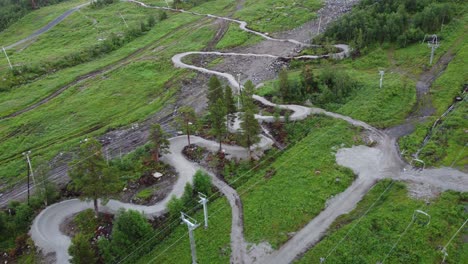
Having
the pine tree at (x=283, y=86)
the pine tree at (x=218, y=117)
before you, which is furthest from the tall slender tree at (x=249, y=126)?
the pine tree at (x=283, y=86)

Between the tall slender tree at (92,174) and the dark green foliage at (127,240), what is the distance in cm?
355

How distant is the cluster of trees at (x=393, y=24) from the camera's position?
71.7 meters

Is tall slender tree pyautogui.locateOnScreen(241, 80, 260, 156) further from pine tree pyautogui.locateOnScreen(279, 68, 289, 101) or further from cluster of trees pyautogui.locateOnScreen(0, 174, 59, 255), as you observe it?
cluster of trees pyautogui.locateOnScreen(0, 174, 59, 255)

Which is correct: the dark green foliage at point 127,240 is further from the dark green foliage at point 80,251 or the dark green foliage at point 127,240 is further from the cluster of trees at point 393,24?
the cluster of trees at point 393,24

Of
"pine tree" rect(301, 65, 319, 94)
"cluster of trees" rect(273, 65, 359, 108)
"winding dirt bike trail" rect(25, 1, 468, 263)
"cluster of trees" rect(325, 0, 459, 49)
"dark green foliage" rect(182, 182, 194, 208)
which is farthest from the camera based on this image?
"cluster of trees" rect(325, 0, 459, 49)

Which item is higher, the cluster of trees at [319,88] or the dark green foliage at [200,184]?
the cluster of trees at [319,88]

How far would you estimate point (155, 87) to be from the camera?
6775cm

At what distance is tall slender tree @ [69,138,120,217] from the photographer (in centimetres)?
3531

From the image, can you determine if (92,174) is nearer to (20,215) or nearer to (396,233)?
(20,215)

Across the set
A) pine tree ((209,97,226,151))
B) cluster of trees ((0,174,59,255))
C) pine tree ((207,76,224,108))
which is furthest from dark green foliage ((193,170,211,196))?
cluster of trees ((0,174,59,255))

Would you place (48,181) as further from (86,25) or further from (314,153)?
(86,25)

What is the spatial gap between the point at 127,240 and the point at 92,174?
6.98 m

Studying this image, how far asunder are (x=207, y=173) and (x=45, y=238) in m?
17.6

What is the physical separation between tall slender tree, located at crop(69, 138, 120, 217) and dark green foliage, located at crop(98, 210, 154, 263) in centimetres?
355
